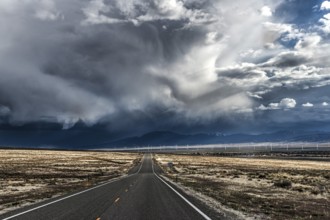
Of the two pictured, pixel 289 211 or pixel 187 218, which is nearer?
pixel 187 218

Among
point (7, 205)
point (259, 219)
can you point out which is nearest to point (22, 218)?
point (7, 205)

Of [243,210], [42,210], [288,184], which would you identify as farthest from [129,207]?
[288,184]

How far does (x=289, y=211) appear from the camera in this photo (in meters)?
19.1

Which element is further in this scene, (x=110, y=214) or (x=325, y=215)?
(x=325, y=215)

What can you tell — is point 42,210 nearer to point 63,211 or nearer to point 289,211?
point 63,211

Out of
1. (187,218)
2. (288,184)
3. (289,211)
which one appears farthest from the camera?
(288,184)

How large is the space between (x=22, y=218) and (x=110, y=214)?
3.86 m

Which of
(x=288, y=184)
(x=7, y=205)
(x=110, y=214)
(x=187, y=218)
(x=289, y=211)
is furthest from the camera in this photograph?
(x=288, y=184)

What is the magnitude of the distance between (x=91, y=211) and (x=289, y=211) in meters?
10.3

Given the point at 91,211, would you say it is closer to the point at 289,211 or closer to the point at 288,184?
the point at 289,211

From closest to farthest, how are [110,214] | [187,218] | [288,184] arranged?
1. [187,218]
2. [110,214]
3. [288,184]

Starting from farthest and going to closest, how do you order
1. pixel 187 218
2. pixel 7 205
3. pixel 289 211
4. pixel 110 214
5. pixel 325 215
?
pixel 7 205, pixel 289 211, pixel 325 215, pixel 110 214, pixel 187 218

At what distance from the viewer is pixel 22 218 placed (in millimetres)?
15984

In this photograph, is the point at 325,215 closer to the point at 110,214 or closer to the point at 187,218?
the point at 187,218
